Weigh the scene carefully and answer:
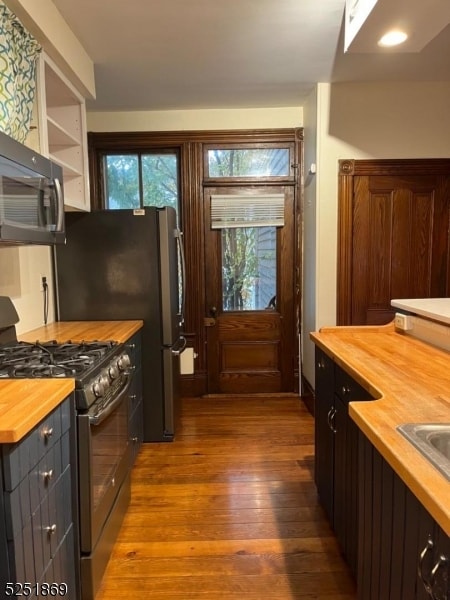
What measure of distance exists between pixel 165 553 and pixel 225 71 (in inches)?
118

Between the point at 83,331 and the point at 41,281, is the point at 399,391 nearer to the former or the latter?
the point at 83,331

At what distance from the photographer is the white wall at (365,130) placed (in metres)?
3.39

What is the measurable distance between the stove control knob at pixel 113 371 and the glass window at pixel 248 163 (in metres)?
2.48

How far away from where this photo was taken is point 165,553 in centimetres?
200

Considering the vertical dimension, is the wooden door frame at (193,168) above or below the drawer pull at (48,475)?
above

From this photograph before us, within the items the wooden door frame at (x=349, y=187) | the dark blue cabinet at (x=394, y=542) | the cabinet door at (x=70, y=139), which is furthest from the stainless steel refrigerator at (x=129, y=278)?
the dark blue cabinet at (x=394, y=542)

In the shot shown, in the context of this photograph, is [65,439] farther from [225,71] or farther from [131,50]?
[225,71]

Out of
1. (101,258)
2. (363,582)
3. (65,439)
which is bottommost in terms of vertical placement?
(363,582)

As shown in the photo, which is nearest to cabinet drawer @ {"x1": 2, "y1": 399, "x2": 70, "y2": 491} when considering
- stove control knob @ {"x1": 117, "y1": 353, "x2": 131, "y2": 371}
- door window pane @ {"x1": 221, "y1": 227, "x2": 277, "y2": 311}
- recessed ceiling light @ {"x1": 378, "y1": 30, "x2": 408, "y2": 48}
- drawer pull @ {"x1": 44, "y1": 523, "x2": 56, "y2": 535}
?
drawer pull @ {"x1": 44, "y1": 523, "x2": 56, "y2": 535}

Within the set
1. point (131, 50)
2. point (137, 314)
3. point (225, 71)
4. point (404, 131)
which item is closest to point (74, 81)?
point (131, 50)

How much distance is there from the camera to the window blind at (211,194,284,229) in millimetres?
3982

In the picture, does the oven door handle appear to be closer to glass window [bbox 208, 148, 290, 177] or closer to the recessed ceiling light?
the recessed ceiling light

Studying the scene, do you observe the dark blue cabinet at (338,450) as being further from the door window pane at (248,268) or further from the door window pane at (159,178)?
the door window pane at (159,178)

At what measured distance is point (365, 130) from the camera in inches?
135
